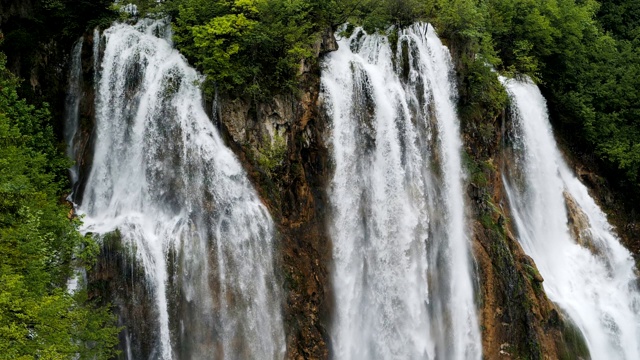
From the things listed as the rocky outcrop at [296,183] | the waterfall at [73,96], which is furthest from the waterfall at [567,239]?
the waterfall at [73,96]

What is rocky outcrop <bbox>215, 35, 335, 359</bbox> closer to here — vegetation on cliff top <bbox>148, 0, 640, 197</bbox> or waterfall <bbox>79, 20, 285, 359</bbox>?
waterfall <bbox>79, 20, 285, 359</bbox>

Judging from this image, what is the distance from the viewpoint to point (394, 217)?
18.3 m

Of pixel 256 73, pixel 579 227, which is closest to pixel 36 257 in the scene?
pixel 256 73

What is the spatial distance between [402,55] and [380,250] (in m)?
6.82

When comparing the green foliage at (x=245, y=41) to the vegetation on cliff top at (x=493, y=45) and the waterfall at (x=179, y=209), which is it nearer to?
the vegetation on cliff top at (x=493, y=45)

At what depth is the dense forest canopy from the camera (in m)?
11.9

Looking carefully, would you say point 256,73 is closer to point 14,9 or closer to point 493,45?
point 14,9

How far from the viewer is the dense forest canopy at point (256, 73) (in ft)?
39.0

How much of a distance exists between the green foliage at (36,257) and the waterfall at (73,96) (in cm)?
128

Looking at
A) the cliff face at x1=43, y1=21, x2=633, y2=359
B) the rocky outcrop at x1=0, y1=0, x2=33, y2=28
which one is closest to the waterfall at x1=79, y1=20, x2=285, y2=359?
the cliff face at x1=43, y1=21, x2=633, y2=359

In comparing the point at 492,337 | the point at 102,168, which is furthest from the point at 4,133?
the point at 492,337

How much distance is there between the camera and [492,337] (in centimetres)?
1892

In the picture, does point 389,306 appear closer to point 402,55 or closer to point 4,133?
point 402,55

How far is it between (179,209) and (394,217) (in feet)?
22.1
